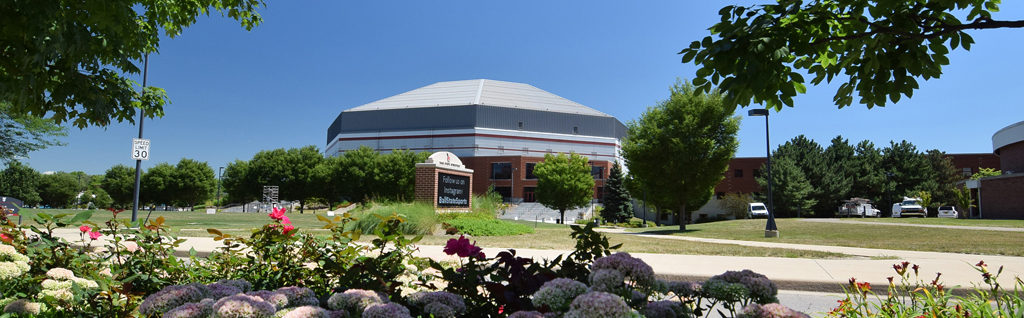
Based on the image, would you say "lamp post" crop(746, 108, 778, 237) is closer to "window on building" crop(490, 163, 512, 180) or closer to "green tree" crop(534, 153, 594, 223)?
"green tree" crop(534, 153, 594, 223)

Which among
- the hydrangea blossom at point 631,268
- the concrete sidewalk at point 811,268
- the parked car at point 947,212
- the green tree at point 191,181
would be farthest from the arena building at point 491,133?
the hydrangea blossom at point 631,268

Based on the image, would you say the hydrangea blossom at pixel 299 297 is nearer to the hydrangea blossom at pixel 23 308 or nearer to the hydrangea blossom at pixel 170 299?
the hydrangea blossom at pixel 170 299

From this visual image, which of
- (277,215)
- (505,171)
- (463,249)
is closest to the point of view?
(463,249)

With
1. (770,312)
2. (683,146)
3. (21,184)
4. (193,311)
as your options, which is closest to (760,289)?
(770,312)

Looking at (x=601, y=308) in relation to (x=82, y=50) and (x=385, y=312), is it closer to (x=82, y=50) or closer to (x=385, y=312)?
(x=385, y=312)

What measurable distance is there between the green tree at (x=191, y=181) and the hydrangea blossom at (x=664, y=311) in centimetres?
7542

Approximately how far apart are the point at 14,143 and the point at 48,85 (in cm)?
3347

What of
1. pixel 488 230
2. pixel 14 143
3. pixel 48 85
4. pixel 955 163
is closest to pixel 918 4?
pixel 48 85

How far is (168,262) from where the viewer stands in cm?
373

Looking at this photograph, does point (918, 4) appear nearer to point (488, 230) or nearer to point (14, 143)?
point (488, 230)

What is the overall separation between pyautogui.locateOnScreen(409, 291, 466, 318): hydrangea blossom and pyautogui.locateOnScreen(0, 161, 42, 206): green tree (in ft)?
298

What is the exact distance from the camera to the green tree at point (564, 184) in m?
46.0

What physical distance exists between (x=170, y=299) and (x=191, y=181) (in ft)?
244

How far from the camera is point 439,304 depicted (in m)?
2.26
